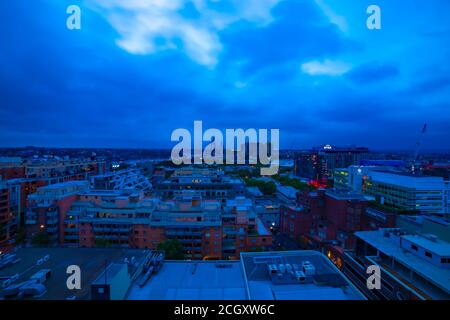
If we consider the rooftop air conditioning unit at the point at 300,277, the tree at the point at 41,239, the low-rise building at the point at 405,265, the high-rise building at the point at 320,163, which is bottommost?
the tree at the point at 41,239

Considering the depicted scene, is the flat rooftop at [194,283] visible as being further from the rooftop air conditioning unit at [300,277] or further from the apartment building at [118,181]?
the apartment building at [118,181]

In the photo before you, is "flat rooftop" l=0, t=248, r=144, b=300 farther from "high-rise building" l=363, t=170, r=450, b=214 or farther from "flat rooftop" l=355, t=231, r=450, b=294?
"high-rise building" l=363, t=170, r=450, b=214

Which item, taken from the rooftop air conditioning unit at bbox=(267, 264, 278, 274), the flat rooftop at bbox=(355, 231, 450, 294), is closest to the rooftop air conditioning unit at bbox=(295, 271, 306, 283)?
the rooftop air conditioning unit at bbox=(267, 264, 278, 274)

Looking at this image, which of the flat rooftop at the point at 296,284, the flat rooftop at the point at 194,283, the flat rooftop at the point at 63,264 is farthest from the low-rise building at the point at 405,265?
the flat rooftop at the point at 63,264

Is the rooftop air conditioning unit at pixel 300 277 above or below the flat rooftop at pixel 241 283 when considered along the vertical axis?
above

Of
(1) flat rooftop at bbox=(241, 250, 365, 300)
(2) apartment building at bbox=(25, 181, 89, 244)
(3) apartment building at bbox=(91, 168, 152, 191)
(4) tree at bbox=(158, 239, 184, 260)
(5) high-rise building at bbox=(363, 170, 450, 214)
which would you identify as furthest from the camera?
(3) apartment building at bbox=(91, 168, 152, 191)
